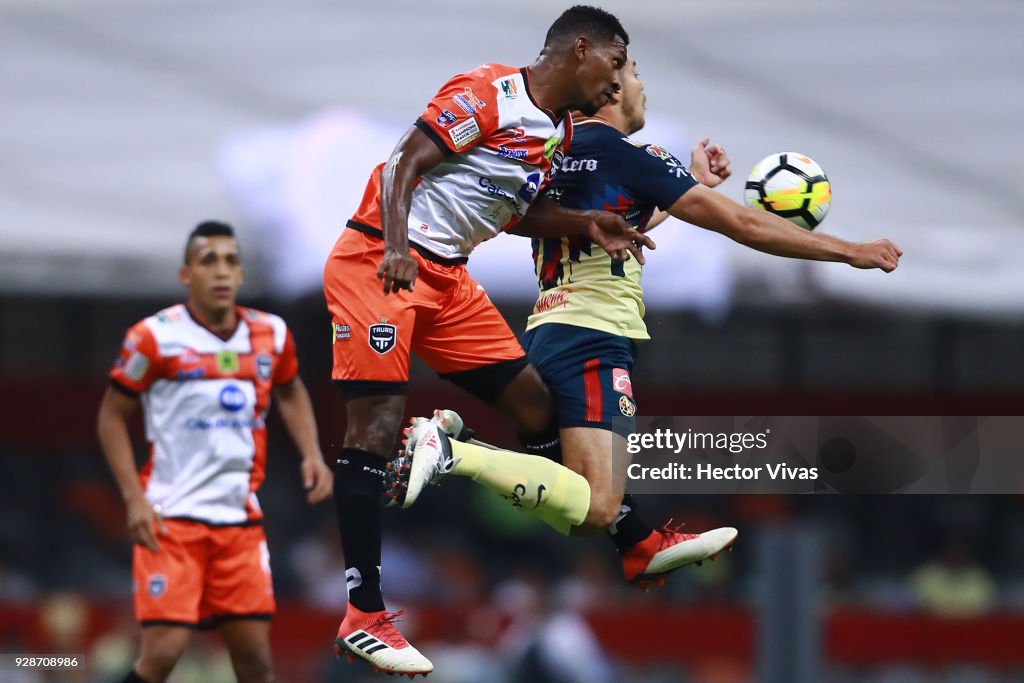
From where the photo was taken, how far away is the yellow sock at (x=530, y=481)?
588 centimetres

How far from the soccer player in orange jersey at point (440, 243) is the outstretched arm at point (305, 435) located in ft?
5.84

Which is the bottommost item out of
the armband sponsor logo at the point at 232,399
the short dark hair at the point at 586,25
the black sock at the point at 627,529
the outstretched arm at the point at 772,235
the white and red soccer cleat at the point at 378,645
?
the white and red soccer cleat at the point at 378,645

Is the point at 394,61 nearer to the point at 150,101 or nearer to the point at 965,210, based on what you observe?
the point at 150,101

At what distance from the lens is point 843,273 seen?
14445mm

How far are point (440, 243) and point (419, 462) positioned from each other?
84 cm

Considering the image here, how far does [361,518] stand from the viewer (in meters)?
5.59

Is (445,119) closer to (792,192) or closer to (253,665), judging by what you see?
(792,192)

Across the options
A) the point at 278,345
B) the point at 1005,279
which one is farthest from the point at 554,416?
the point at 1005,279

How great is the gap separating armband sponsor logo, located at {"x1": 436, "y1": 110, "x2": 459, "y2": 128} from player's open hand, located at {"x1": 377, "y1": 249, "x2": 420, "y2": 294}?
0.61 metres

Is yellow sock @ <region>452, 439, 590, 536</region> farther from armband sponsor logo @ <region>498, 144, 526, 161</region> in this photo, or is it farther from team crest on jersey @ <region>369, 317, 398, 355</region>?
armband sponsor logo @ <region>498, 144, 526, 161</region>

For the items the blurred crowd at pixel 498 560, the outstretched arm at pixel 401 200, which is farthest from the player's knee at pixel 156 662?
the blurred crowd at pixel 498 560

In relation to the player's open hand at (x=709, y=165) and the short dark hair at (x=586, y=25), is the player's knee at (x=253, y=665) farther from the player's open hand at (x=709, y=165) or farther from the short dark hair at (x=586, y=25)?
the short dark hair at (x=586, y=25)

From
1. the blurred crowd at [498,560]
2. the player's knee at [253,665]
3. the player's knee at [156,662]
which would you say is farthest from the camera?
the blurred crowd at [498,560]

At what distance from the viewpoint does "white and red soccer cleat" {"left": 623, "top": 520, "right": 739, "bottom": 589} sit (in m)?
6.30
